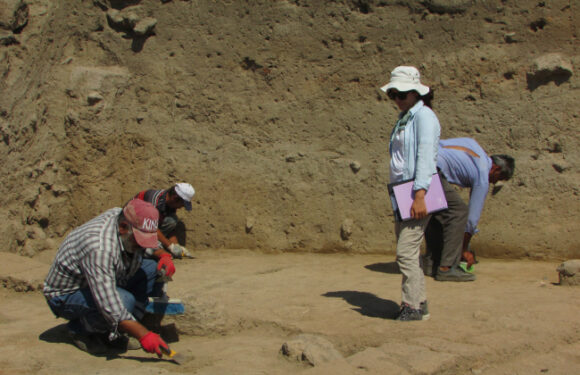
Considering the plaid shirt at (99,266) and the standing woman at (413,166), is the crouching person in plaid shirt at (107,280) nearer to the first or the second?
the plaid shirt at (99,266)

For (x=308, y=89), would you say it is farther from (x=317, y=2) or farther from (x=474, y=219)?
(x=474, y=219)

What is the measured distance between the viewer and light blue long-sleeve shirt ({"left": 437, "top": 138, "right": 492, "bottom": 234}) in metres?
4.75

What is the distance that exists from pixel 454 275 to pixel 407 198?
4.71ft

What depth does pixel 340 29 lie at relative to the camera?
6.11 meters

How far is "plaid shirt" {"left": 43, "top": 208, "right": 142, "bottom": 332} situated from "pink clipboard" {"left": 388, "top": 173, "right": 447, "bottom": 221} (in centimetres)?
141

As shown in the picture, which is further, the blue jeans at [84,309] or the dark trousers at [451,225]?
the dark trousers at [451,225]

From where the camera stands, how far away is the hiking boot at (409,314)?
11.2ft

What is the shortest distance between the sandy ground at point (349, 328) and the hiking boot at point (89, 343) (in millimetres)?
42

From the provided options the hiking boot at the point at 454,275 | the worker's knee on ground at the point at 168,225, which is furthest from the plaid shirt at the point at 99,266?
the worker's knee on ground at the point at 168,225

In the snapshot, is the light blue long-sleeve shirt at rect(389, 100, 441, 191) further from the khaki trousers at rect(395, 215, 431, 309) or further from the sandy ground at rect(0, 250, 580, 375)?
the sandy ground at rect(0, 250, 580, 375)

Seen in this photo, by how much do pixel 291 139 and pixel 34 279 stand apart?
8.99ft

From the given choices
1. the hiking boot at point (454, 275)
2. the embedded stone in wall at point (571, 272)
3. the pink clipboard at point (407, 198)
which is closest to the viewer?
the pink clipboard at point (407, 198)

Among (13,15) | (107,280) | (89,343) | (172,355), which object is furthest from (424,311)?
(13,15)

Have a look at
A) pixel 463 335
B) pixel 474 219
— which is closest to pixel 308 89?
pixel 474 219
